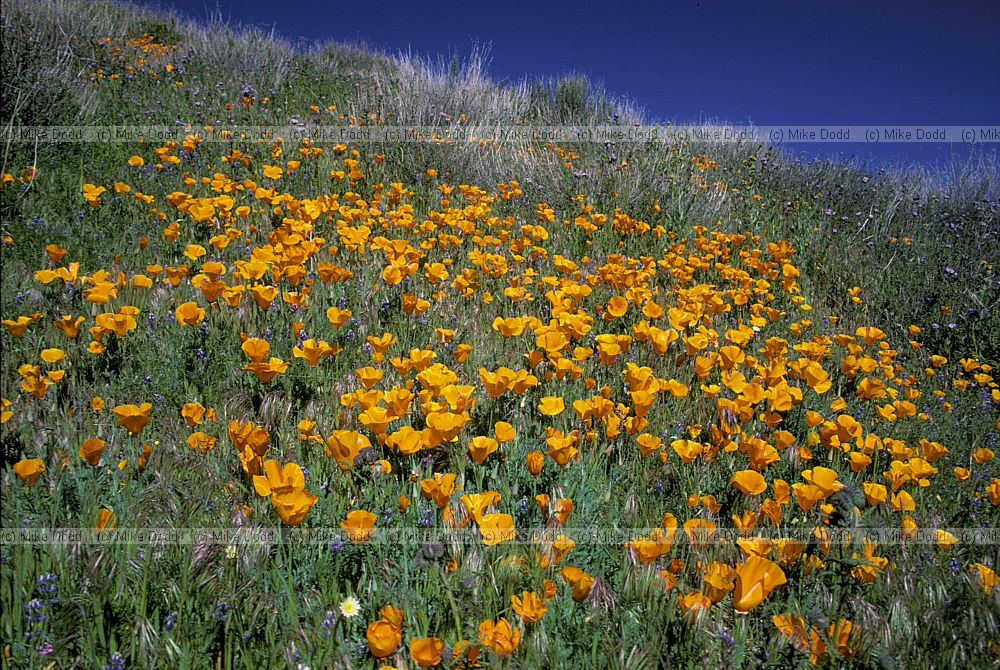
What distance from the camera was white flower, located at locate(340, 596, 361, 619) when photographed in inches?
58.9

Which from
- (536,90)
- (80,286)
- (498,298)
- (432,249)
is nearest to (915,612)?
(498,298)

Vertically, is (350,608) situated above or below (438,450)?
below

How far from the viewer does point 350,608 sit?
4.95 ft

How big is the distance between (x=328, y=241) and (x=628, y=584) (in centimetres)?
371

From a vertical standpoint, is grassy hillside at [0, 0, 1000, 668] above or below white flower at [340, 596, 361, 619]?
above

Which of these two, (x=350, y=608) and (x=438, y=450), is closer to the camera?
(x=350, y=608)

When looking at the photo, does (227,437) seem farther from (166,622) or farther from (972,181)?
(972,181)

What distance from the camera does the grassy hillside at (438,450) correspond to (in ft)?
5.01

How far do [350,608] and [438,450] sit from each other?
36.2 inches

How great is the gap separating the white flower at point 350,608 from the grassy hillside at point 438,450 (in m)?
0.04

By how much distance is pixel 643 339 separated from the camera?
3.41 meters

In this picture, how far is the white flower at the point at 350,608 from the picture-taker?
150 cm

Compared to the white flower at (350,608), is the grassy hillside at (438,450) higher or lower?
higher

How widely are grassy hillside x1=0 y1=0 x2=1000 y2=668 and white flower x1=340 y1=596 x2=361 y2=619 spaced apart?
37 mm
